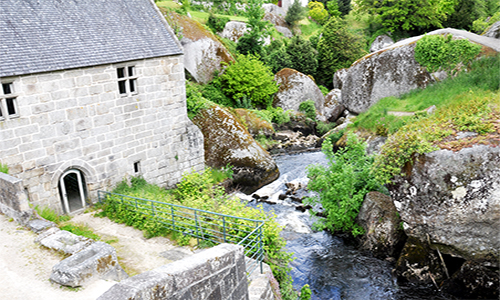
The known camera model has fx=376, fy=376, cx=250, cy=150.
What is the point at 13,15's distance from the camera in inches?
488

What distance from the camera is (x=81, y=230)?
37.9 feet

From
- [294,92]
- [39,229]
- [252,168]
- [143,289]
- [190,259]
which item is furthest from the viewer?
[294,92]

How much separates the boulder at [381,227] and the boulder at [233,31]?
82.0 feet

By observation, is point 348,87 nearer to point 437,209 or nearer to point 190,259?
point 437,209

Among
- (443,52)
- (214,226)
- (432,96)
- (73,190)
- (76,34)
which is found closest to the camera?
(214,226)

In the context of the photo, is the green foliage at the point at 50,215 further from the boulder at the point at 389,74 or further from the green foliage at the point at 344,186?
the boulder at the point at 389,74

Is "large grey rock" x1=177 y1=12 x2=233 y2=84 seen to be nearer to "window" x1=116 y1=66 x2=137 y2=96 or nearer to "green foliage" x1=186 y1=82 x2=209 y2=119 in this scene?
"green foliage" x1=186 y1=82 x2=209 y2=119

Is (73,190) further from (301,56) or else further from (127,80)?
(301,56)

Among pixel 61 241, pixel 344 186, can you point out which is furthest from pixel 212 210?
pixel 344 186

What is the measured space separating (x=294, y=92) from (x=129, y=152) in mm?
19511

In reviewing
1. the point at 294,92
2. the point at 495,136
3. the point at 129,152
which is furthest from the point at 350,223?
the point at 294,92

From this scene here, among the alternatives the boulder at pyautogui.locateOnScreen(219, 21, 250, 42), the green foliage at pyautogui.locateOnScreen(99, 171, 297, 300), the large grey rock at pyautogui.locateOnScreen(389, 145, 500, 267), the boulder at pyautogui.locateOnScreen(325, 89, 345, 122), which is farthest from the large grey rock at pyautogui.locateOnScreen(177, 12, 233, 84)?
the large grey rock at pyautogui.locateOnScreen(389, 145, 500, 267)

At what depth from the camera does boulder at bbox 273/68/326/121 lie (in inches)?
1238

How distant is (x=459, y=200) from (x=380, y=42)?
31.3m
